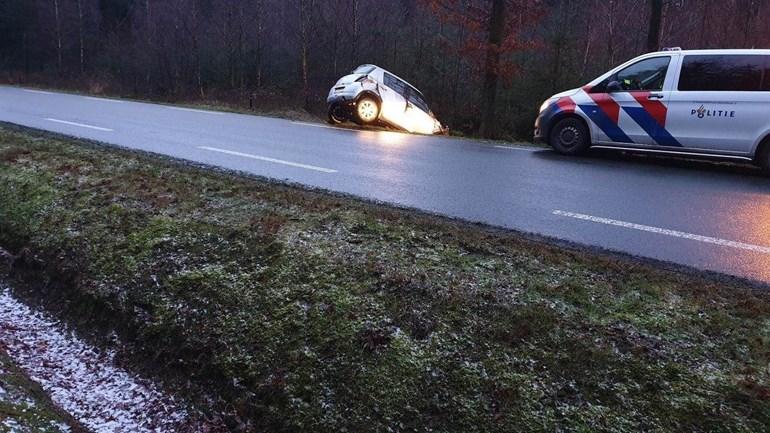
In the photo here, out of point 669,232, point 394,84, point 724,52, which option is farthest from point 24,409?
point 394,84

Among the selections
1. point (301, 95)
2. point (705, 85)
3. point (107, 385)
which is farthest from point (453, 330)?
point (301, 95)

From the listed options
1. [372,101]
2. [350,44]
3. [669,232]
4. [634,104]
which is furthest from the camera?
[350,44]

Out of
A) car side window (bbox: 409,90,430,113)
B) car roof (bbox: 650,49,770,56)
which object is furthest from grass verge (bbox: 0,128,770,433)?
car side window (bbox: 409,90,430,113)

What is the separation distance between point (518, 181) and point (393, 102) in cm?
904

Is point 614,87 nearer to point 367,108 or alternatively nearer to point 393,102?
point 367,108

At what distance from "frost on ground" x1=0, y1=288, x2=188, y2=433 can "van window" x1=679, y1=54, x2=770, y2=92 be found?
356 inches

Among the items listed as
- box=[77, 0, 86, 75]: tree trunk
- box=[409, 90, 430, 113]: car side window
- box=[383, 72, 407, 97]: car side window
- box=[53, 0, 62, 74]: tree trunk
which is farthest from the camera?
box=[53, 0, 62, 74]: tree trunk

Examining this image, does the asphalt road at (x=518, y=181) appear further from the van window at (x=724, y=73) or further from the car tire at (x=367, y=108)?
the car tire at (x=367, y=108)

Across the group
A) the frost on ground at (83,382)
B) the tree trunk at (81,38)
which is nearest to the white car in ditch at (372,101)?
the frost on ground at (83,382)

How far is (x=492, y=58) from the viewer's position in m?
19.8

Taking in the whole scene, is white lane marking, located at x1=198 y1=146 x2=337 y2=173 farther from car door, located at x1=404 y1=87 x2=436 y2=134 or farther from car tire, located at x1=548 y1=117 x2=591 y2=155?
car door, located at x1=404 y1=87 x2=436 y2=134

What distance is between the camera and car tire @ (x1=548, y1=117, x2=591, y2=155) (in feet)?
34.9

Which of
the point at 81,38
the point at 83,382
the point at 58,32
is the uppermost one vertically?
the point at 58,32

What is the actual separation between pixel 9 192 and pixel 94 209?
1.50 metres
